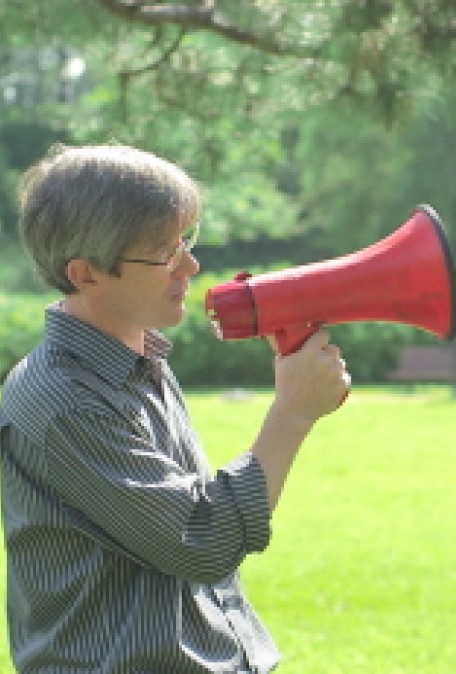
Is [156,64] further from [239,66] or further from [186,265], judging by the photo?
[186,265]

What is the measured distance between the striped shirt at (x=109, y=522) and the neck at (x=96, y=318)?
19mm

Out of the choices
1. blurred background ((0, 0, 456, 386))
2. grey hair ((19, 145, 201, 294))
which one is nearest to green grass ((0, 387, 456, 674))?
blurred background ((0, 0, 456, 386))

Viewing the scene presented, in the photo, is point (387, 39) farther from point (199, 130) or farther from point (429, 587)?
point (429, 587)

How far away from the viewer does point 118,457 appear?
236 centimetres

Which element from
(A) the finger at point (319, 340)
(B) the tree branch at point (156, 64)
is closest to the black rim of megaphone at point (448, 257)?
(A) the finger at point (319, 340)

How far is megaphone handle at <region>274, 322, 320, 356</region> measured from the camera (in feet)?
8.29

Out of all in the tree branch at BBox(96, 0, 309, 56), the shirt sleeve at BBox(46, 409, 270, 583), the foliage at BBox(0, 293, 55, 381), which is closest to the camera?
the shirt sleeve at BBox(46, 409, 270, 583)

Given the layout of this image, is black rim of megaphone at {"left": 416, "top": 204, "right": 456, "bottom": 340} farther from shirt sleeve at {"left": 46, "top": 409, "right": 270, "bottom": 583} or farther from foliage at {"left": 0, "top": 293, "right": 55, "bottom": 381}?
foliage at {"left": 0, "top": 293, "right": 55, "bottom": 381}

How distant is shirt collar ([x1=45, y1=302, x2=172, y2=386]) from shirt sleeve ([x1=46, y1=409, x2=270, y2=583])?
108 millimetres

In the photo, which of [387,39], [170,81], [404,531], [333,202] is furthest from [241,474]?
[333,202]

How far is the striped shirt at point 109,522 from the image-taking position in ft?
7.71

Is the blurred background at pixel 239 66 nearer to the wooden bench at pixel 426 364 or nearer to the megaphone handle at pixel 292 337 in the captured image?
the megaphone handle at pixel 292 337

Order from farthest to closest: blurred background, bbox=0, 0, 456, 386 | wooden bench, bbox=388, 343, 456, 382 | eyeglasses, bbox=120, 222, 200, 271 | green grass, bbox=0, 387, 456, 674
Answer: wooden bench, bbox=388, 343, 456, 382 → green grass, bbox=0, 387, 456, 674 → blurred background, bbox=0, 0, 456, 386 → eyeglasses, bbox=120, 222, 200, 271

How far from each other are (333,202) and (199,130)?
28.0 meters
